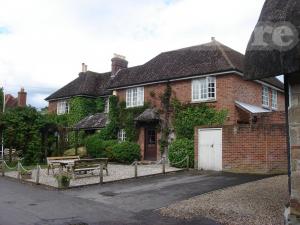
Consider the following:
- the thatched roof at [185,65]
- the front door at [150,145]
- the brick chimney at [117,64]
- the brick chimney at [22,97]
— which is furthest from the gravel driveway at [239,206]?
the brick chimney at [22,97]

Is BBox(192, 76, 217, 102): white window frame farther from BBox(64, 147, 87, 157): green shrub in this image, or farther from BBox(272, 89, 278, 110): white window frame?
BBox(64, 147, 87, 157): green shrub

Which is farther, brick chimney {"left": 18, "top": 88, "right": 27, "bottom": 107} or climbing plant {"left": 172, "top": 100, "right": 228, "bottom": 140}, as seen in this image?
brick chimney {"left": 18, "top": 88, "right": 27, "bottom": 107}

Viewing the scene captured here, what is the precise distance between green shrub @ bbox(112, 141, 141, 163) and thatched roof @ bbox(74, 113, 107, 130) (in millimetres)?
4261

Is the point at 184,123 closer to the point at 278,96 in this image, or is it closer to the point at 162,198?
the point at 278,96

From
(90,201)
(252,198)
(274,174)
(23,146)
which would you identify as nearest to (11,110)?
(23,146)

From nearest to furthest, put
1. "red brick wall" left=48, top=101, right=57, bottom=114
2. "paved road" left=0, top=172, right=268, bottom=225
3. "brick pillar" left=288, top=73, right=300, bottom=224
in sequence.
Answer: "brick pillar" left=288, top=73, right=300, bottom=224 → "paved road" left=0, top=172, right=268, bottom=225 → "red brick wall" left=48, top=101, right=57, bottom=114

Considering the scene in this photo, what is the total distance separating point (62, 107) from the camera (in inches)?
1383

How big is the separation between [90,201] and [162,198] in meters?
2.40

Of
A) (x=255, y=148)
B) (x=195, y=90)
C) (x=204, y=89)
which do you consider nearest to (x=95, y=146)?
(x=195, y=90)

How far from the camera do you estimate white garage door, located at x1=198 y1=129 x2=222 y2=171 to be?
1954 centimetres

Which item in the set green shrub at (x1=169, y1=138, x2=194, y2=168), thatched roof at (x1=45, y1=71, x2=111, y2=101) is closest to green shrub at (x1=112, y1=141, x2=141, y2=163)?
green shrub at (x1=169, y1=138, x2=194, y2=168)

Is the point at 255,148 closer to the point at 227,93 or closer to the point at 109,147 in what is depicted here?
the point at 227,93

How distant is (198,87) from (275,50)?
16960 millimetres

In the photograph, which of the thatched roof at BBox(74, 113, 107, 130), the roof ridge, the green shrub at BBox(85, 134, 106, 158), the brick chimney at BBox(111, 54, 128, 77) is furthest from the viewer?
the brick chimney at BBox(111, 54, 128, 77)
